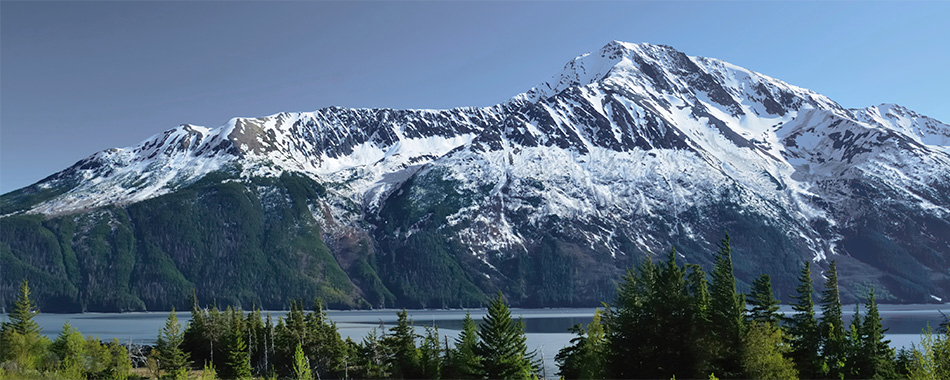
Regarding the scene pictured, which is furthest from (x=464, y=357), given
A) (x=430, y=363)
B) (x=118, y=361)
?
(x=118, y=361)

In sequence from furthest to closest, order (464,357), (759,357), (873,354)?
(464,357), (873,354), (759,357)

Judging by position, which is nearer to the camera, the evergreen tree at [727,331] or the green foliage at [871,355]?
the evergreen tree at [727,331]

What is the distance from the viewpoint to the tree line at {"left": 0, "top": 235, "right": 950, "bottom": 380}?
2539 inches

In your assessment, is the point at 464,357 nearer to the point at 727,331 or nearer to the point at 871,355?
the point at 727,331

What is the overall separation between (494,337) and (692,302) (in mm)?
25610

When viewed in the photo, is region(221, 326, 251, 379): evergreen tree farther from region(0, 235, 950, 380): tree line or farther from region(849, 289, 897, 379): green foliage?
region(849, 289, 897, 379): green foliage

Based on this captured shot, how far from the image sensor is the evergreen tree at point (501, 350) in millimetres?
82750

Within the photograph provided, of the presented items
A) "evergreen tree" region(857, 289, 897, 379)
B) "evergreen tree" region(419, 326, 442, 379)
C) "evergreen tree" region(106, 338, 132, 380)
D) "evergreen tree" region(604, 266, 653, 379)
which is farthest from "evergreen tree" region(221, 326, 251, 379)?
"evergreen tree" region(857, 289, 897, 379)

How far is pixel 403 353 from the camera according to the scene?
112188 millimetres

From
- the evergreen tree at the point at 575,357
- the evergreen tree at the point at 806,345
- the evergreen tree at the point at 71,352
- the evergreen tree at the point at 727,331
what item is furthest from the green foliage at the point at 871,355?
the evergreen tree at the point at 71,352

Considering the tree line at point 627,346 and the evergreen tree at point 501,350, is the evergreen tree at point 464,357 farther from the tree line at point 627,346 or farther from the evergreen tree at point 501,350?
the evergreen tree at point 501,350

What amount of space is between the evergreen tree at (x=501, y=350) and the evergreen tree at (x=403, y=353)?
2920 cm

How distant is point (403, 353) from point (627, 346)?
2020 inches

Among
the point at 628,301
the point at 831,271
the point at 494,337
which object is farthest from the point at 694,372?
the point at 831,271
